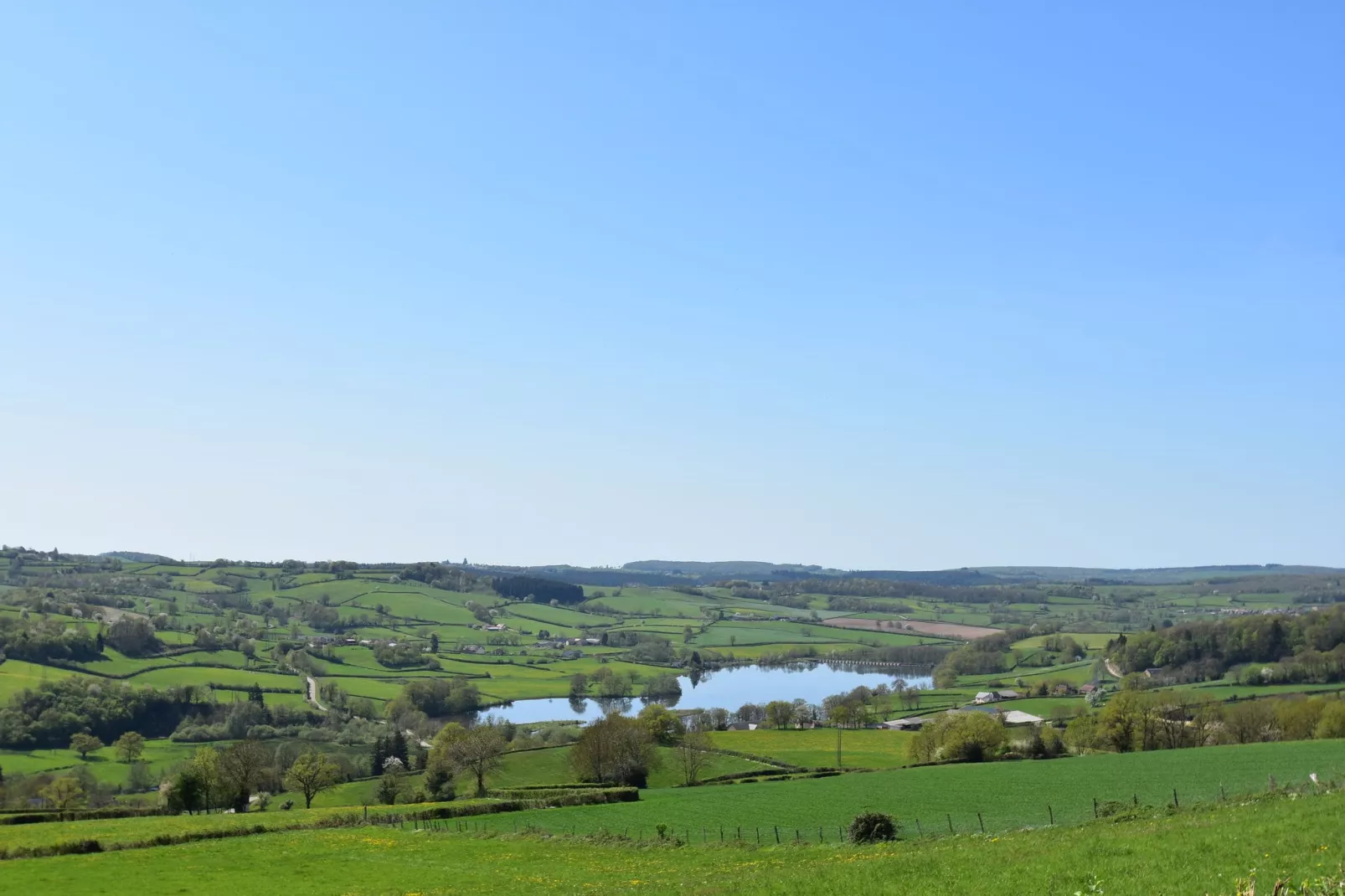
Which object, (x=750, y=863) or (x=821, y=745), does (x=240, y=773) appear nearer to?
(x=821, y=745)

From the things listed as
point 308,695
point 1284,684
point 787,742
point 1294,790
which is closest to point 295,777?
point 787,742

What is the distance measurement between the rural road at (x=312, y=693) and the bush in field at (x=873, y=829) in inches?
3841

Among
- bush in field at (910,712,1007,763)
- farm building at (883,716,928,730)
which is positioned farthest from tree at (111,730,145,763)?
bush in field at (910,712,1007,763)

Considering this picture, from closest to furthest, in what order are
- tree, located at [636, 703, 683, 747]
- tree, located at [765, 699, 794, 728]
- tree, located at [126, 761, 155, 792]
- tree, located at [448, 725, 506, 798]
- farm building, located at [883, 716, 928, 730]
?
1. tree, located at [448, 725, 506, 798]
2. tree, located at [636, 703, 683, 747]
3. tree, located at [126, 761, 155, 792]
4. farm building, located at [883, 716, 928, 730]
5. tree, located at [765, 699, 794, 728]

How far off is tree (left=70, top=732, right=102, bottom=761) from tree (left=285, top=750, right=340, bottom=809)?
29.1 meters

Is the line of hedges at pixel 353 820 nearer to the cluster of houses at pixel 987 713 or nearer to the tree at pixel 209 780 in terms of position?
the tree at pixel 209 780

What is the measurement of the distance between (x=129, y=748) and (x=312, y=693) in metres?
38.0

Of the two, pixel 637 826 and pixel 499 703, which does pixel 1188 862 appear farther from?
pixel 499 703

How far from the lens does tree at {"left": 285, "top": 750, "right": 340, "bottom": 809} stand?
7319 cm

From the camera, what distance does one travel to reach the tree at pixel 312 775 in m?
73.2

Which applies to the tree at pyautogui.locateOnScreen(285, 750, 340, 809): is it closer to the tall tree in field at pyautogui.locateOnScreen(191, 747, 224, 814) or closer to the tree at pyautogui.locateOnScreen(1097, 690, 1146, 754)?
the tall tree in field at pyautogui.locateOnScreen(191, 747, 224, 814)

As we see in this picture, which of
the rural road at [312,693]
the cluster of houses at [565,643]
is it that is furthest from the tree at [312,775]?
the cluster of houses at [565,643]

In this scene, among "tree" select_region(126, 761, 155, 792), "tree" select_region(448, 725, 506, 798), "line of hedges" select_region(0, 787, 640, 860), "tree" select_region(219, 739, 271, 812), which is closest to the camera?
"line of hedges" select_region(0, 787, 640, 860)

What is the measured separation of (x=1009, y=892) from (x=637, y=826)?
27643 millimetres
